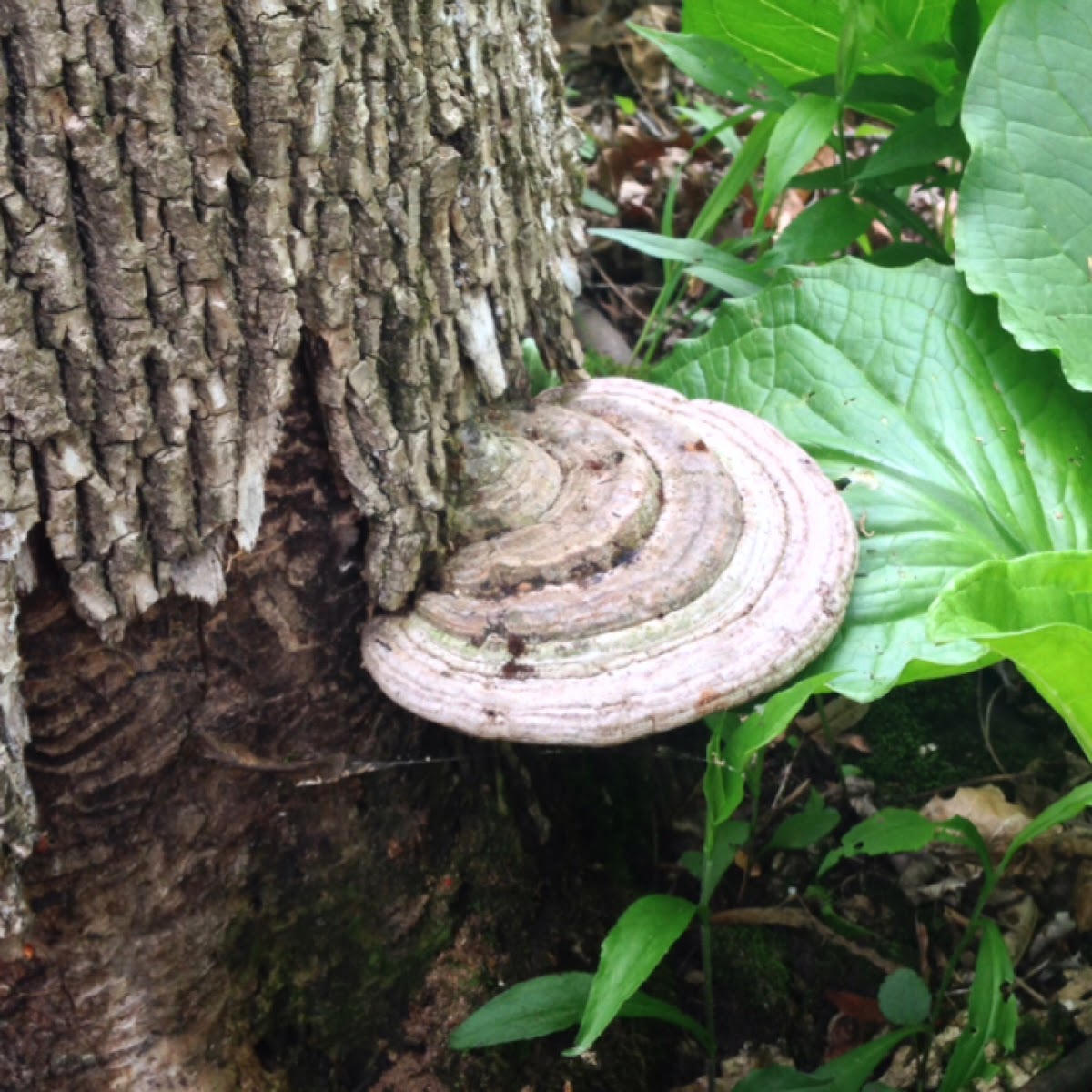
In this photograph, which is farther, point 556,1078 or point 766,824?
point 766,824

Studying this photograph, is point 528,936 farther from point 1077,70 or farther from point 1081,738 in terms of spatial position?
point 1077,70

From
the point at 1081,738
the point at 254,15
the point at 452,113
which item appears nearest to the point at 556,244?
the point at 452,113

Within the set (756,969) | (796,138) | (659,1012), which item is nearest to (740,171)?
(796,138)

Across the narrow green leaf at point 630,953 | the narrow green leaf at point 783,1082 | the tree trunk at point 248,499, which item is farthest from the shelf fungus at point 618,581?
the narrow green leaf at point 783,1082

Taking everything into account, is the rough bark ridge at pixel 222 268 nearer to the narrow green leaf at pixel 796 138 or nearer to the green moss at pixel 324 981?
the green moss at pixel 324 981

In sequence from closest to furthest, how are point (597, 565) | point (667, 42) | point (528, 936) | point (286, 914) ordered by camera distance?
point (597, 565) → point (286, 914) → point (528, 936) → point (667, 42)

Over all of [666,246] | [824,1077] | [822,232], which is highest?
[822,232]

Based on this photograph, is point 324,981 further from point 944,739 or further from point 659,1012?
point 944,739
